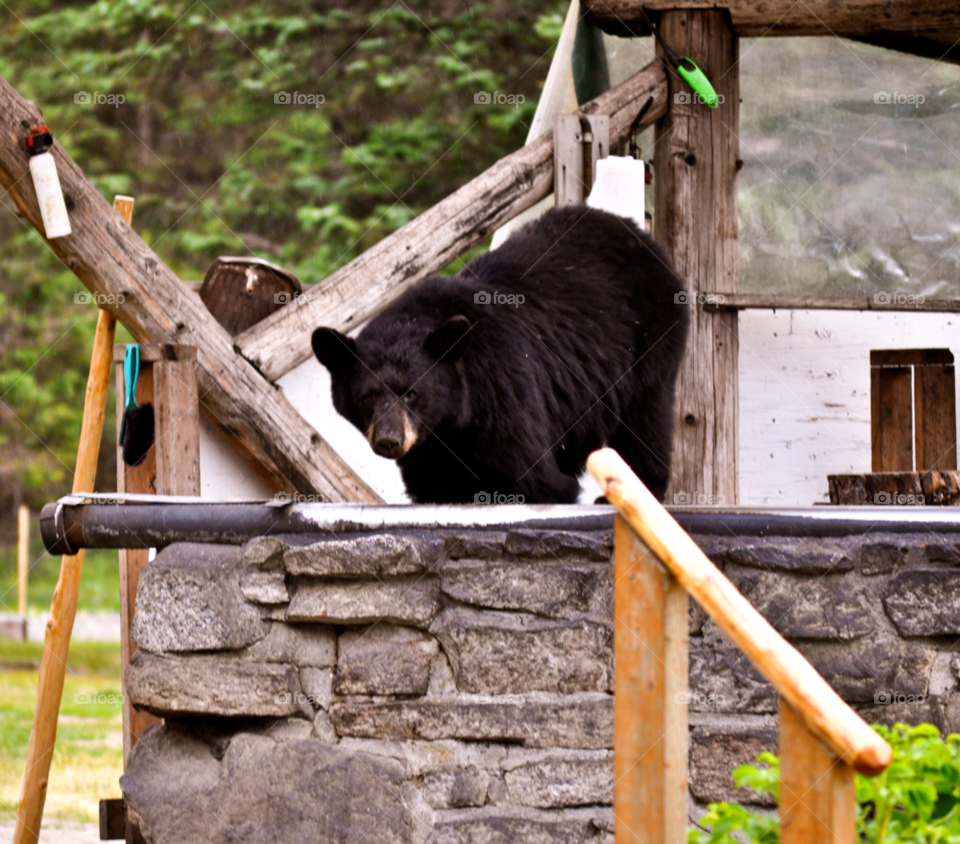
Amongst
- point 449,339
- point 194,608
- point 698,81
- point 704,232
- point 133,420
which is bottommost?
point 194,608

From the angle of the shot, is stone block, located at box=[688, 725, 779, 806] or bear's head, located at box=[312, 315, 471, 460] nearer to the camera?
stone block, located at box=[688, 725, 779, 806]

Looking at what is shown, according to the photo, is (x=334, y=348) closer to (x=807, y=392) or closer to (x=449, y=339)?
(x=449, y=339)

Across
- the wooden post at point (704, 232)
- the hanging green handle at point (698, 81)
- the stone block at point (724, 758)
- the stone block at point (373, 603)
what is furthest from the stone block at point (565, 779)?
the hanging green handle at point (698, 81)

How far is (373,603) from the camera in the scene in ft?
10.5

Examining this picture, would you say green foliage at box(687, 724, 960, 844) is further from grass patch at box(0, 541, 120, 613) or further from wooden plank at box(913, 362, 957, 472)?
grass patch at box(0, 541, 120, 613)

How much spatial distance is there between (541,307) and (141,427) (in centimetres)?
156

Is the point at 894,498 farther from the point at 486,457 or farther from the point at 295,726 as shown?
the point at 295,726

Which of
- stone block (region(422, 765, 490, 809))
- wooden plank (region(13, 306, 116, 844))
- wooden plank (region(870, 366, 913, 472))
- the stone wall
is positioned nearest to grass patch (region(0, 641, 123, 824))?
wooden plank (region(13, 306, 116, 844))

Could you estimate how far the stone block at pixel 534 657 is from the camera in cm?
316

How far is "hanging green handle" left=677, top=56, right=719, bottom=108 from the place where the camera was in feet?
16.9

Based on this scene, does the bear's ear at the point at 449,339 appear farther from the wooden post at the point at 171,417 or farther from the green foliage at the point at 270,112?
the green foliage at the point at 270,112

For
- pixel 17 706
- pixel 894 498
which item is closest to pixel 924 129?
pixel 894 498

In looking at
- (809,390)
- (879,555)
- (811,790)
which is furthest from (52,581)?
(811,790)

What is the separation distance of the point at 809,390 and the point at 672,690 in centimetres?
374
